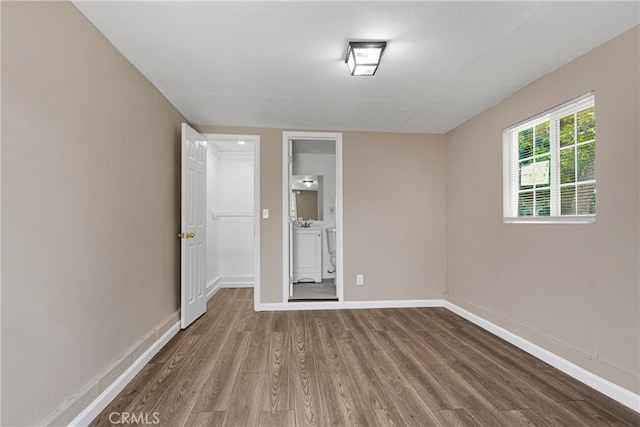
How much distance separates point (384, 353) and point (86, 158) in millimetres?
2509

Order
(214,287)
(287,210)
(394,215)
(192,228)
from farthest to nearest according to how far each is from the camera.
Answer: (214,287)
(394,215)
(287,210)
(192,228)

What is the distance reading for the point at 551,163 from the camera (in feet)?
7.89

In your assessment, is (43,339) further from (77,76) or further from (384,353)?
(384,353)

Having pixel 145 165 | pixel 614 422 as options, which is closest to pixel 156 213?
pixel 145 165

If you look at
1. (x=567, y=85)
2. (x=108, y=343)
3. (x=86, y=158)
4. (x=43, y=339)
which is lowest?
(x=108, y=343)

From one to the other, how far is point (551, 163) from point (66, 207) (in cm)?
332

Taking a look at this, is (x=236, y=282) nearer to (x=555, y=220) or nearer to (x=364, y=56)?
(x=364, y=56)

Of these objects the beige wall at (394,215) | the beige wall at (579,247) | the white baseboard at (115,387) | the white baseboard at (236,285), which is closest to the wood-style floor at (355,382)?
the white baseboard at (115,387)

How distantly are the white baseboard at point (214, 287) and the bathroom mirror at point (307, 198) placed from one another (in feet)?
5.49

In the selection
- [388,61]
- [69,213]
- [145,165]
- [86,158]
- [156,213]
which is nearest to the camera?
[69,213]

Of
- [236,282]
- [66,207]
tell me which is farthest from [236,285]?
[66,207]

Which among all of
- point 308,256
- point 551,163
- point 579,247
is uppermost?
point 551,163

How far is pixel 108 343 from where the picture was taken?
1.85 meters

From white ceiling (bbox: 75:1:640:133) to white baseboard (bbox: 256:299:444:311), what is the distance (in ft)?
7.66
